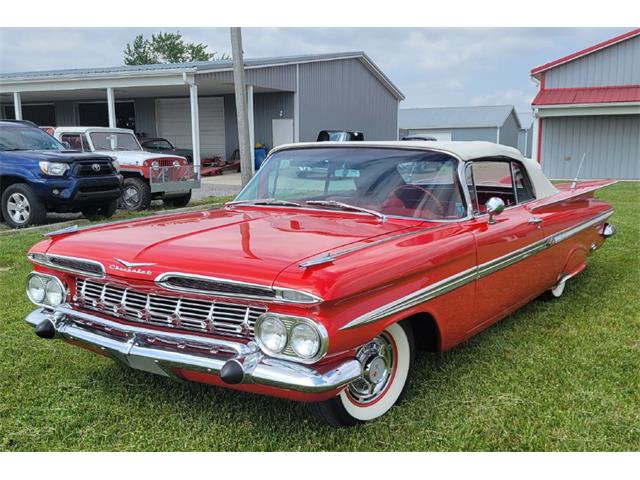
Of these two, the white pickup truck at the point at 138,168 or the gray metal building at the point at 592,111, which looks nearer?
the white pickup truck at the point at 138,168

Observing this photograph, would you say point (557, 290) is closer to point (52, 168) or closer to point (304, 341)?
point (304, 341)

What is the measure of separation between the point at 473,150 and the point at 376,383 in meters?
1.81

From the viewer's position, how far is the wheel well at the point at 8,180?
923 cm

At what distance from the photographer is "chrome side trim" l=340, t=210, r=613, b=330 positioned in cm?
274

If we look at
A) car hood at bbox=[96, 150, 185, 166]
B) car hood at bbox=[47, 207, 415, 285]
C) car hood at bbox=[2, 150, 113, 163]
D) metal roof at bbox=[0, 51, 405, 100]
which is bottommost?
car hood at bbox=[47, 207, 415, 285]

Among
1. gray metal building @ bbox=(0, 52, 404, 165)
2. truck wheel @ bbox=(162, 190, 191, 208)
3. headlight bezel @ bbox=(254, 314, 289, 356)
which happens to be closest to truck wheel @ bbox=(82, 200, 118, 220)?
truck wheel @ bbox=(162, 190, 191, 208)

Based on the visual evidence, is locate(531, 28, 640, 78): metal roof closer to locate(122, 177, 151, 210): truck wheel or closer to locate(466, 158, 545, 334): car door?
locate(122, 177, 151, 210): truck wheel

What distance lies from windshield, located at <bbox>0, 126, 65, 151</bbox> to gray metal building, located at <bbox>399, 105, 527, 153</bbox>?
126 ft

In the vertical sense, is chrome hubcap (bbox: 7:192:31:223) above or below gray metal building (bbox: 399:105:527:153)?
below

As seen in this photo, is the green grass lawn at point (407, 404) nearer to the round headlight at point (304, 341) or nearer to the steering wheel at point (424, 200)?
the round headlight at point (304, 341)

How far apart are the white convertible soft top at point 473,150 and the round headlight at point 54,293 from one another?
1.91 metres

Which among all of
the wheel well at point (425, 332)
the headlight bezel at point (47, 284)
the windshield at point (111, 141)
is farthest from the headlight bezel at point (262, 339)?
the windshield at point (111, 141)

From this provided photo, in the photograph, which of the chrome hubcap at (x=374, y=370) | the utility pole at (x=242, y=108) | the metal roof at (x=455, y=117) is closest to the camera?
the chrome hubcap at (x=374, y=370)

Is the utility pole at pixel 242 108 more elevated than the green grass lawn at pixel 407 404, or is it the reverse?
the utility pole at pixel 242 108
